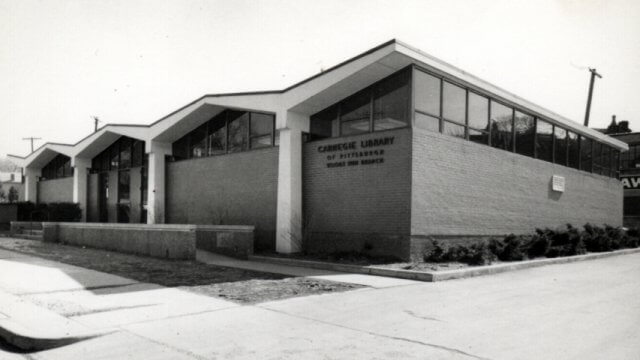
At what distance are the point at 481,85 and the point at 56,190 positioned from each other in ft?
91.1

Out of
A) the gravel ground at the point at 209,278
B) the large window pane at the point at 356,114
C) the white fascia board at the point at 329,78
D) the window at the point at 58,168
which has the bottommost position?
the gravel ground at the point at 209,278

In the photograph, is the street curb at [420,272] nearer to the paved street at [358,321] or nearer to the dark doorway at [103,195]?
the paved street at [358,321]

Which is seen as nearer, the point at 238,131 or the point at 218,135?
the point at 238,131

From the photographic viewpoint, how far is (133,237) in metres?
16.6

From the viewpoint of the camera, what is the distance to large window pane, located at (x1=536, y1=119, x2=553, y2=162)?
20.7 m

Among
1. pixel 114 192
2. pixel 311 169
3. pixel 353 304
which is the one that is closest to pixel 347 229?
pixel 311 169

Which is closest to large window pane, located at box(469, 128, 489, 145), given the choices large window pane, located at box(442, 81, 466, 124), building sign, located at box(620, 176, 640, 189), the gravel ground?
large window pane, located at box(442, 81, 466, 124)

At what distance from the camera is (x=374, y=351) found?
550 cm

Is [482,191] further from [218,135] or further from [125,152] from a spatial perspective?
[125,152]

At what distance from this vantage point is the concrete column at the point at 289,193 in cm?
1568

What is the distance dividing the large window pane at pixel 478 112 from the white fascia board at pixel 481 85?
12.4 inches

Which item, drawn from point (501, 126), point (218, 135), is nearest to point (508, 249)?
point (501, 126)

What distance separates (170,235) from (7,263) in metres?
4.14

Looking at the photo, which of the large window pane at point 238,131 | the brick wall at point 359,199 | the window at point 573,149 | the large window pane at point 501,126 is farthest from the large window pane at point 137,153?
the window at point 573,149
